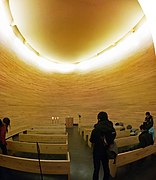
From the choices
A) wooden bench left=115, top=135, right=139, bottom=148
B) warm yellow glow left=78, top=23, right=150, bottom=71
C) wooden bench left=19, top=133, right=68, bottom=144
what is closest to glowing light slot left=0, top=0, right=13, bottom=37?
wooden bench left=19, top=133, right=68, bottom=144

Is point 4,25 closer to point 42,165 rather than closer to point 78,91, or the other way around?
point 42,165

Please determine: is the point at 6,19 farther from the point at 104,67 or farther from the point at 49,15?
the point at 104,67

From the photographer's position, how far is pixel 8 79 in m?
7.45

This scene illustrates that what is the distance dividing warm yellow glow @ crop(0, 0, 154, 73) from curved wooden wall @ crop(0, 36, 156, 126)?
1.27 ft

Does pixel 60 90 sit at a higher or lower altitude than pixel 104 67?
lower

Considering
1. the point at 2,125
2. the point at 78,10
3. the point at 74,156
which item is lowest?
the point at 74,156

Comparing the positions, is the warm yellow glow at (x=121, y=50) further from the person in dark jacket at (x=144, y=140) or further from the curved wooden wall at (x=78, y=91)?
the person in dark jacket at (x=144, y=140)

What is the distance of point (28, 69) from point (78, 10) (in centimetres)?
459

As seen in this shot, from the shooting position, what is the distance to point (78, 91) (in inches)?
484

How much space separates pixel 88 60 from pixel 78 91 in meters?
2.10

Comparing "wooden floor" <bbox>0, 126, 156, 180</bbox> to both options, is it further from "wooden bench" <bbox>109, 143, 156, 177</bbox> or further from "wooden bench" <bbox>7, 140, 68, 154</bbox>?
"wooden bench" <bbox>7, 140, 68, 154</bbox>

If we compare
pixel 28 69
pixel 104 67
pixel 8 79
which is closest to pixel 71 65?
pixel 104 67

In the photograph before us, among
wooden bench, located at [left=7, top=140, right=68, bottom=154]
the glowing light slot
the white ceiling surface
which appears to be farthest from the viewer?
the glowing light slot

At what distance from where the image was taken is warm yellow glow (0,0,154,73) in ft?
24.6
